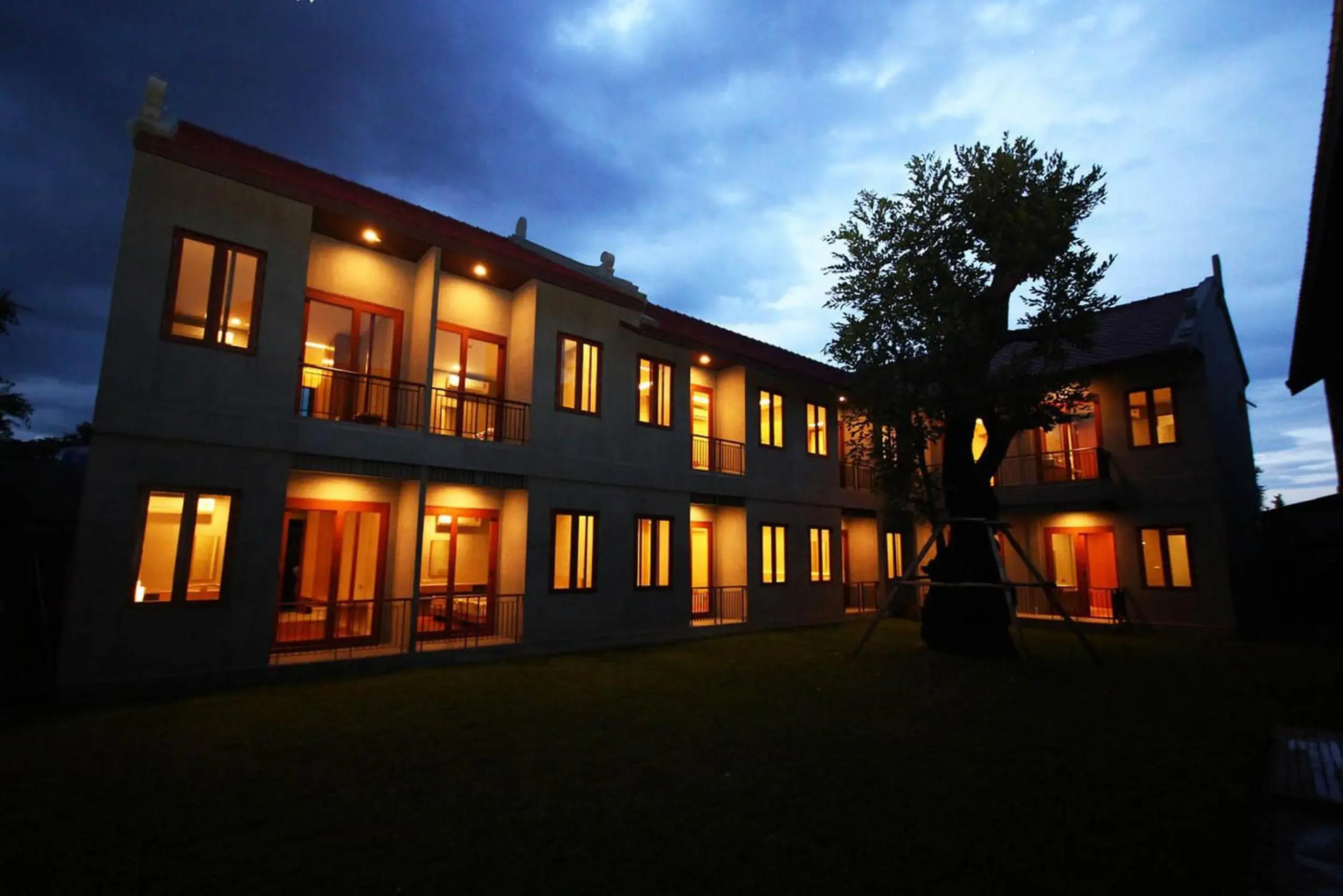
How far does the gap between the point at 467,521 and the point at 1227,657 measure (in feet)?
46.2

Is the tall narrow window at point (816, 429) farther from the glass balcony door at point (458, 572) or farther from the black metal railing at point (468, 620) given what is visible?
the black metal railing at point (468, 620)

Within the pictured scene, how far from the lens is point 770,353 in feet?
56.5

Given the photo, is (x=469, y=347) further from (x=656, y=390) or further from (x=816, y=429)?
(x=816, y=429)

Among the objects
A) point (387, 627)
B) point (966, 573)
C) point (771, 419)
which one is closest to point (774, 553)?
point (771, 419)

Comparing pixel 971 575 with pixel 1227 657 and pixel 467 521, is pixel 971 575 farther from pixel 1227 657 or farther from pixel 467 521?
pixel 467 521

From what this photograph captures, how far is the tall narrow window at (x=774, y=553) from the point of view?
52.3ft

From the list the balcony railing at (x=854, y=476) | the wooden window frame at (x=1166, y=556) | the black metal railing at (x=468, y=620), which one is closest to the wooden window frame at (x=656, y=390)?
the black metal railing at (x=468, y=620)

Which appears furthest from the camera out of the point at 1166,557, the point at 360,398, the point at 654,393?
the point at 1166,557

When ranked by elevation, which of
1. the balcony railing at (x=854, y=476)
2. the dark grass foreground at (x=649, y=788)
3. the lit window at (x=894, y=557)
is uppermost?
the balcony railing at (x=854, y=476)

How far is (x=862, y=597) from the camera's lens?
1889 cm

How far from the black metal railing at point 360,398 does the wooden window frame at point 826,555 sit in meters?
10.3

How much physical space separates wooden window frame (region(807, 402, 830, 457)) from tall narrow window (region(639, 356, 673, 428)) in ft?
16.4

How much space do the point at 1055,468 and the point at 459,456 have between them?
50.3ft

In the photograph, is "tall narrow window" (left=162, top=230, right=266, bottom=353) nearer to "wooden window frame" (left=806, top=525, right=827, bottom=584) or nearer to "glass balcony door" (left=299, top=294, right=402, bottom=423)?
"glass balcony door" (left=299, top=294, right=402, bottom=423)
